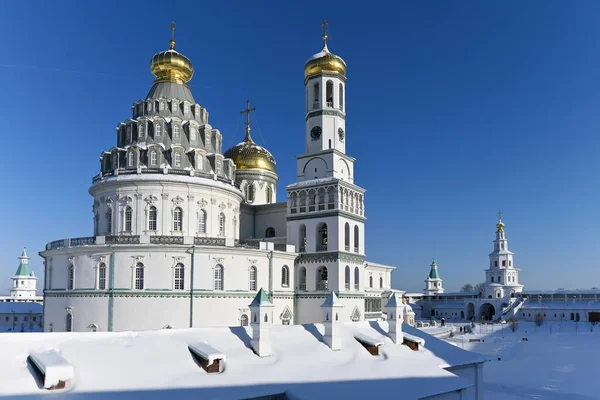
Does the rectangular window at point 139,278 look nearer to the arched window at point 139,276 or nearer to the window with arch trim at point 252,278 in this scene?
the arched window at point 139,276

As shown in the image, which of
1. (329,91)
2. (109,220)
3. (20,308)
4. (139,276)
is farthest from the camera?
(20,308)

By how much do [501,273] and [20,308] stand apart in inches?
3163

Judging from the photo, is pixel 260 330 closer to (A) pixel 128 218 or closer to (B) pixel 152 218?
(B) pixel 152 218

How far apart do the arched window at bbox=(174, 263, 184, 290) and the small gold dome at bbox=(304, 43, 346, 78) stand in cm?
1946

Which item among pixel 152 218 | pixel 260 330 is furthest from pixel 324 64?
pixel 260 330

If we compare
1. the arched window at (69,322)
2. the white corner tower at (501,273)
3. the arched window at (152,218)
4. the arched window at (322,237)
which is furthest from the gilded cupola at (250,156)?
the white corner tower at (501,273)

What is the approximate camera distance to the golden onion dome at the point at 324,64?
44.1 meters

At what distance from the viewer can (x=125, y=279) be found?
117 feet

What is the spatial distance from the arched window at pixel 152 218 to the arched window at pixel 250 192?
1466 centimetres

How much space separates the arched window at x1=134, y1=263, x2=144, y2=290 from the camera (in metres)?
35.8

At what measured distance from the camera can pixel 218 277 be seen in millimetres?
37750

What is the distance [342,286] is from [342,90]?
53.8ft

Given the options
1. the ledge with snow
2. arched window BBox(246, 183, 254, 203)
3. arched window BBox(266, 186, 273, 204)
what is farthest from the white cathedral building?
the ledge with snow

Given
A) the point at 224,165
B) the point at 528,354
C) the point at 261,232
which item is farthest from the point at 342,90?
the point at 528,354
